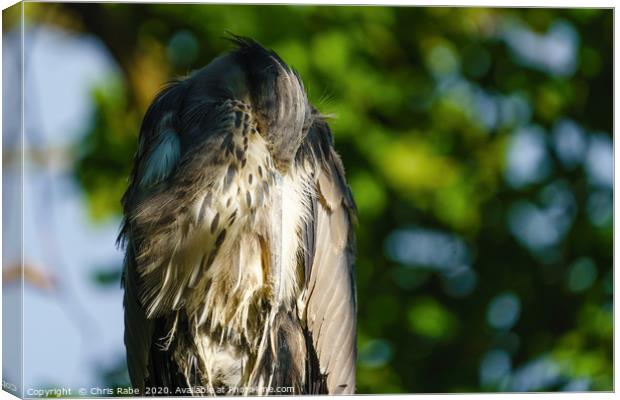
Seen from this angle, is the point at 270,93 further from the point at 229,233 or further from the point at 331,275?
the point at 331,275

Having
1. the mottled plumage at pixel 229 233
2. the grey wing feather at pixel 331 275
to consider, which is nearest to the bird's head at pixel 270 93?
the mottled plumage at pixel 229 233

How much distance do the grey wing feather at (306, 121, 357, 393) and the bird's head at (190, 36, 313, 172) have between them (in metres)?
0.28

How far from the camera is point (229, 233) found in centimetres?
309

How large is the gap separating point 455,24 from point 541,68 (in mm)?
388

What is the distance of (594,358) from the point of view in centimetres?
418

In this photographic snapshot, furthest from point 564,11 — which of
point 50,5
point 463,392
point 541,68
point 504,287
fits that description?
point 50,5

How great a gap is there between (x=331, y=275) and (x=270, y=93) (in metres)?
0.78

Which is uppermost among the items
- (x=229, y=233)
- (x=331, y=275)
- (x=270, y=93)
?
(x=270, y=93)

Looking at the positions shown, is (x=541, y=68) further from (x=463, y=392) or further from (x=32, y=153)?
(x=32, y=153)

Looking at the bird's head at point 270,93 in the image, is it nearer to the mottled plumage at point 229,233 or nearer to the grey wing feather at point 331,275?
the mottled plumage at point 229,233

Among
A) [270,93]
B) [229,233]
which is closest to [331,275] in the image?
[229,233]

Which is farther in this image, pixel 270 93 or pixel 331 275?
pixel 331 275

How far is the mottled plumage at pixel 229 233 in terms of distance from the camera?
307 centimetres

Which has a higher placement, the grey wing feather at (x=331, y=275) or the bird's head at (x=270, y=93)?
the bird's head at (x=270, y=93)
